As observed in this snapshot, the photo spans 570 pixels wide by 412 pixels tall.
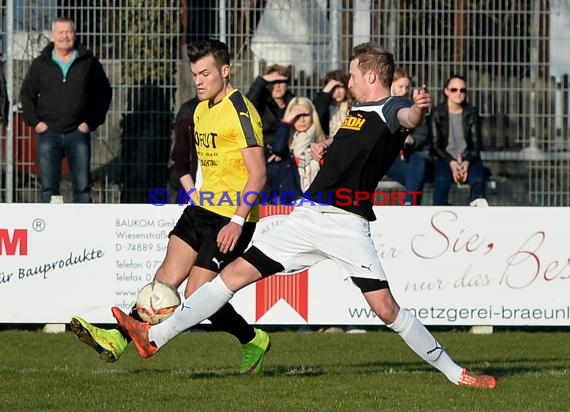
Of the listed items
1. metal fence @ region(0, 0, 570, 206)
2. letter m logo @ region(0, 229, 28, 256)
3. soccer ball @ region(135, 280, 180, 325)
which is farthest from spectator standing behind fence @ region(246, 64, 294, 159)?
soccer ball @ region(135, 280, 180, 325)

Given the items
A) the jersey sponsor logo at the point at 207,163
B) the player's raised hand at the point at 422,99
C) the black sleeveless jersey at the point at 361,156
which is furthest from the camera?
the jersey sponsor logo at the point at 207,163

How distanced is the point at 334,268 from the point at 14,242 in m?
3.08

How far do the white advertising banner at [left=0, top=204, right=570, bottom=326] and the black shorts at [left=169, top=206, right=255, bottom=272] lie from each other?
155 inches

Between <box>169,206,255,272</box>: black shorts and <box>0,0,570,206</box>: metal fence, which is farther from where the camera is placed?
<box>0,0,570,206</box>: metal fence

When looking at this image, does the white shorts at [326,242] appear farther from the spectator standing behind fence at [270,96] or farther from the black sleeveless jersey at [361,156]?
the spectator standing behind fence at [270,96]

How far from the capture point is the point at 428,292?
518 inches

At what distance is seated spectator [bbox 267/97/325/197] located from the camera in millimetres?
13992

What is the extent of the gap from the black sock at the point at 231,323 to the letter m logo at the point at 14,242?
4.18 metres

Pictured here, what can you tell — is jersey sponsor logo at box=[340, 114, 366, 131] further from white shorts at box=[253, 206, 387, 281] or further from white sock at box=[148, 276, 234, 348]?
white sock at box=[148, 276, 234, 348]

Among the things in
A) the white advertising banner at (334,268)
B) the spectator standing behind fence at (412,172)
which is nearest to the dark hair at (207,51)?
the white advertising banner at (334,268)

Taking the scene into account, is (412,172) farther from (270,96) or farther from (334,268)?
(334,268)

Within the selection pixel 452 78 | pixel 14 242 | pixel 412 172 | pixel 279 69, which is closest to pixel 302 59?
pixel 279 69

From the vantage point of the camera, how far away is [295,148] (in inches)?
557

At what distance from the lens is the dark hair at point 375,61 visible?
823cm
